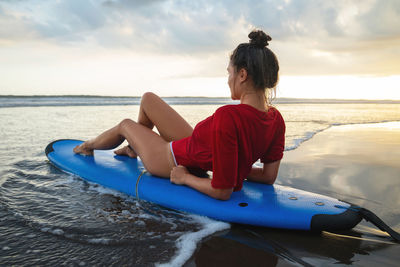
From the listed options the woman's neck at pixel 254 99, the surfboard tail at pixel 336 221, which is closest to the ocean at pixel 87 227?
the surfboard tail at pixel 336 221

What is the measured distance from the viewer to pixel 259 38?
1912 millimetres

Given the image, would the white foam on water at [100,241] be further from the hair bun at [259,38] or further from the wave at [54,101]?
the wave at [54,101]

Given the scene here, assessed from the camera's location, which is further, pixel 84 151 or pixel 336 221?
pixel 84 151

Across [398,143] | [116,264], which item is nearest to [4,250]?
[116,264]

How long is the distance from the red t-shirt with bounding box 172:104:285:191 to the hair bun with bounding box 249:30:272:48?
0.44 metres

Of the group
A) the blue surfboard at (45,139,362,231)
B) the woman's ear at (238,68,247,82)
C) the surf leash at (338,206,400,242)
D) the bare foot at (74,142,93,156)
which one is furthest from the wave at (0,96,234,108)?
the surf leash at (338,206,400,242)

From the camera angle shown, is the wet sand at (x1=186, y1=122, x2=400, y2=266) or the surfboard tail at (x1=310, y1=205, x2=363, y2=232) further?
the surfboard tail at (x1=310, y1=205, x2=363, y2=232)

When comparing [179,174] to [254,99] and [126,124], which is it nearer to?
[126,124]

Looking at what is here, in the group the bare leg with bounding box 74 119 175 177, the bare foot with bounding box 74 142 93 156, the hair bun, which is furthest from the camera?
the bare foot with bounding box 74 142 93 156

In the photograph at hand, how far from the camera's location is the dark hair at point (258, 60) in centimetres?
191

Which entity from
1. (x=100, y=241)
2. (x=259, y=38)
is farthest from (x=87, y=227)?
(x=259, y=38)

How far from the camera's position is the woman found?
1939 mm

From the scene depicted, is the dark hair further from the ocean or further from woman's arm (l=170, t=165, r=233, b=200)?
the ocean

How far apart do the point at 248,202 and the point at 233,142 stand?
64 centimetres
